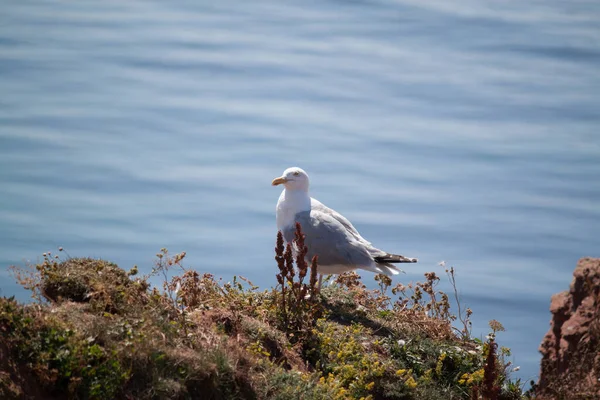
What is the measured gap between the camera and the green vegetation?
6797 millimetres

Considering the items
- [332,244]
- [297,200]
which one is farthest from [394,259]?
[297,200]

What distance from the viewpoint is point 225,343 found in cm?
792

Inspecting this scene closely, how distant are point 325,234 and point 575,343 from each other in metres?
4.43

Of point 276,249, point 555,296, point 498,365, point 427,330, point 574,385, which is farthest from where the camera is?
point 427,330

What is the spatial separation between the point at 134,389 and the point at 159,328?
0.81m

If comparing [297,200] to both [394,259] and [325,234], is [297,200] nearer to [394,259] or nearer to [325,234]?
[325,234]

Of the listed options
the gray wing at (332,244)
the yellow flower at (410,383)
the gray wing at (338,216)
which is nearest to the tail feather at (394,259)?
the gray wing at (332,244)

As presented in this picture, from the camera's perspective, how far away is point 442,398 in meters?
9.21

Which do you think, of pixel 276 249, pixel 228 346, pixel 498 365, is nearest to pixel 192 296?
pixel 276 249

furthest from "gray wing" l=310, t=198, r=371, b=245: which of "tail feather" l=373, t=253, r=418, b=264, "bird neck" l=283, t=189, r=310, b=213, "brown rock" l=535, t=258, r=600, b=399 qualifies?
"brown rock" l=535, t=258, r=600, b=399

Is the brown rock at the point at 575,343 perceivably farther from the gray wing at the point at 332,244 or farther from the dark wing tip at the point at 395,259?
the gray wing at the point at 332,244

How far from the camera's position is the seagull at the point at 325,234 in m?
11.2

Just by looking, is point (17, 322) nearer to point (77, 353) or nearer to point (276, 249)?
point (77, 353)

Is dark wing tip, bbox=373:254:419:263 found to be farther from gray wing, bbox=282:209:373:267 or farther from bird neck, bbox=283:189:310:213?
bird neck, bbox=283:189:310:213
